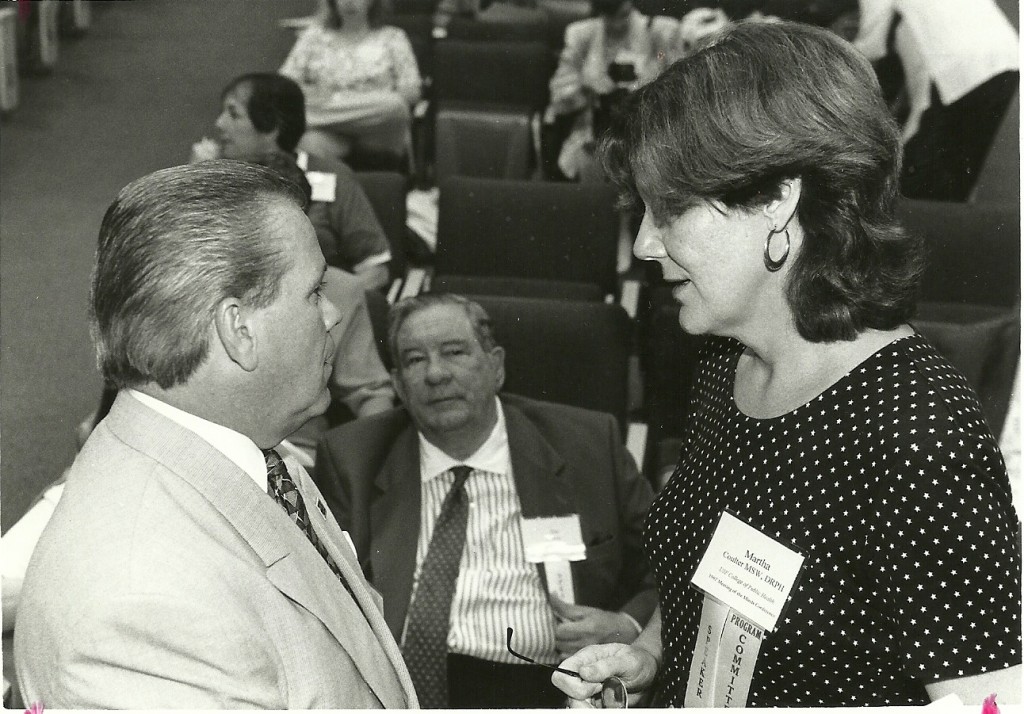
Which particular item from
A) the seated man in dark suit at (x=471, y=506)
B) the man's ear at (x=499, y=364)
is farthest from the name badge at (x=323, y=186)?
the man's ear at (x=499, y=364)

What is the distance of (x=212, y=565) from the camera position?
3.61 feet

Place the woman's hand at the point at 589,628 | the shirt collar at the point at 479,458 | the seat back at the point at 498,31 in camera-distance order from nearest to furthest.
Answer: the woman's hand at the point at 589,628
the shirt collar at the point at 479,458
the seat back at the point at 498,31

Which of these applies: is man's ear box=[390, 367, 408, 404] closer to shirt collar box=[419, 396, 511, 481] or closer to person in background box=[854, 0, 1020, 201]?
shirt collar box=[419, 396, 511, 481]

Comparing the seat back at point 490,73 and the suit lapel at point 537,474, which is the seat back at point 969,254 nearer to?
the suit lapel at point 537,474

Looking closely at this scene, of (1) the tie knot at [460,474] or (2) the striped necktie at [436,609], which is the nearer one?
(2) the striped necktie at [436,609]

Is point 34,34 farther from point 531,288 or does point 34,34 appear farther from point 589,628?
point 589,628

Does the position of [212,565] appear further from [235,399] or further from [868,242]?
[868,242]

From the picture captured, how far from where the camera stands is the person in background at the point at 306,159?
383cm

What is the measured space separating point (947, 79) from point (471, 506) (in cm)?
273

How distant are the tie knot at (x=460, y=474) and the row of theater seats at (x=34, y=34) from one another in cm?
437

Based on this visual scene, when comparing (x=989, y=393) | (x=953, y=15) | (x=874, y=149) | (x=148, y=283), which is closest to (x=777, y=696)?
(x=874, y=149)

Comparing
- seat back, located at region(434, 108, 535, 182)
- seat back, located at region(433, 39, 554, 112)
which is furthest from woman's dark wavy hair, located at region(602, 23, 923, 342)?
seat back, located at region(433, 39, 554, 112)

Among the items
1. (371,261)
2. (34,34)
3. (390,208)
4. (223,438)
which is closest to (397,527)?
(223,438)

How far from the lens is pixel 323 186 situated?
3.76m
